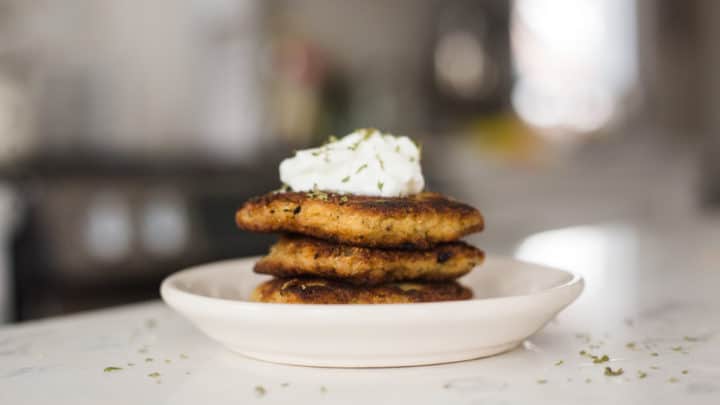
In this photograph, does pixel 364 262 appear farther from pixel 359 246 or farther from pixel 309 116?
pixel 309 116

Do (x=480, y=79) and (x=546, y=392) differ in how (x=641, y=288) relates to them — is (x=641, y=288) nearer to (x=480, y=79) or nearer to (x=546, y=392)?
(x=546, y=392)

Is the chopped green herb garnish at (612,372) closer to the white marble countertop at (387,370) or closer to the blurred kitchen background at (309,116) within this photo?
the white marble countertop at (387,370)

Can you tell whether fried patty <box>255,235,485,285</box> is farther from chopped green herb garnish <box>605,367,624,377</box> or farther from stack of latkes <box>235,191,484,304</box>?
chopped green herb garnish <box>605,367,624,377</box>

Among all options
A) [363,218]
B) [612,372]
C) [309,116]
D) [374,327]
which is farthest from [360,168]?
[309,116]

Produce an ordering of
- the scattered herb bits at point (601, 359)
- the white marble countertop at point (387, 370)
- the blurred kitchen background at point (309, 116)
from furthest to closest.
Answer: the blurred kitchen background at point (309, 116)
the scattered herb bits at point (601, 359)
the white marble countertop at point (387, 370)

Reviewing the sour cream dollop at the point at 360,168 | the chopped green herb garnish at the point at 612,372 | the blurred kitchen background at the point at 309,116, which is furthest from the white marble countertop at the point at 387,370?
the blurred kitchen background at the point at 309,116

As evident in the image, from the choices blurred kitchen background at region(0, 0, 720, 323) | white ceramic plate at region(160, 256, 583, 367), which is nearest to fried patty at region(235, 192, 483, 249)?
white ceramic plate at region(160, 256, 583, 367)
